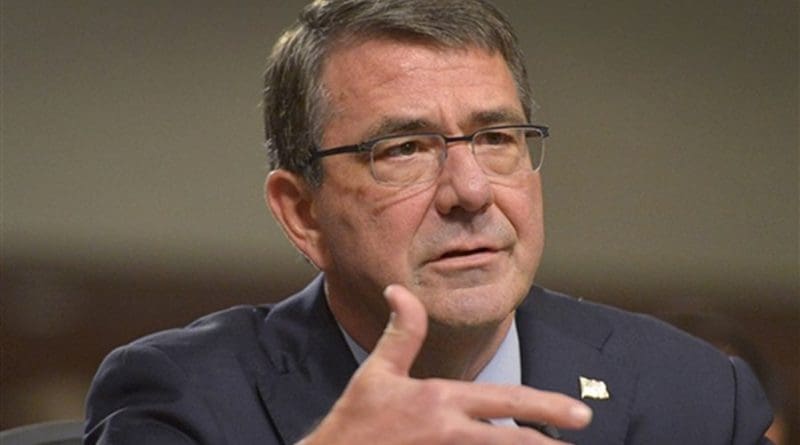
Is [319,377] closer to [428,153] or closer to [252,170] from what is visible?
[428,153]

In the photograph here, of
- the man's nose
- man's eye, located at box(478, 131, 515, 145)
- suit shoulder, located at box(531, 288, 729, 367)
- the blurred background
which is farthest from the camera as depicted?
the blurred background

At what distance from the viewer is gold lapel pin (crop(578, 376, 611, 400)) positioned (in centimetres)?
279

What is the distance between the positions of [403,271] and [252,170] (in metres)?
3.54

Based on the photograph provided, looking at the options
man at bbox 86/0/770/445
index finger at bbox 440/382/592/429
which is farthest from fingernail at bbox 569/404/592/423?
man at bbox 86/0/770/445

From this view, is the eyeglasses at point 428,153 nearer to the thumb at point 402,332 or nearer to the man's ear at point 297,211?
the man's ear at point 297,211

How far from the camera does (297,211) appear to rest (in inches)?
111

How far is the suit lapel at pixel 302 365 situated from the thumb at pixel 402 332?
659 mm

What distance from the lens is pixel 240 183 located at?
19.8 feet

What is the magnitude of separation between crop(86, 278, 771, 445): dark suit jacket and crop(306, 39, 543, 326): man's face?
0.62 ft

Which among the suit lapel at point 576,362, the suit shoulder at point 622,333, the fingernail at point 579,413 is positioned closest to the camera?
the fingernail at point 579,413

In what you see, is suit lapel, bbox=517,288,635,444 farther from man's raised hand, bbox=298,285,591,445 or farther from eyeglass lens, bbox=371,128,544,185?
man's raised hand, bbox=298,285,591,445

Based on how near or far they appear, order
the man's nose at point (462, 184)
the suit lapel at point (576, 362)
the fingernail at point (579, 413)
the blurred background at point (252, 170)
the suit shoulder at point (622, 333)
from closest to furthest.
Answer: the fingernail at point (579, 413) < the man's nose at point (462, 184) < the suit lapel at point (576, 362) < the suit shoulder at point (622, 333) < the blurred background at point (252, 170)

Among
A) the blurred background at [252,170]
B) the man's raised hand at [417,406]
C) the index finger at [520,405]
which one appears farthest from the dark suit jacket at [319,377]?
the blurred background at [252,170]

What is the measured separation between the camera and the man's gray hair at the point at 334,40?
267cm
